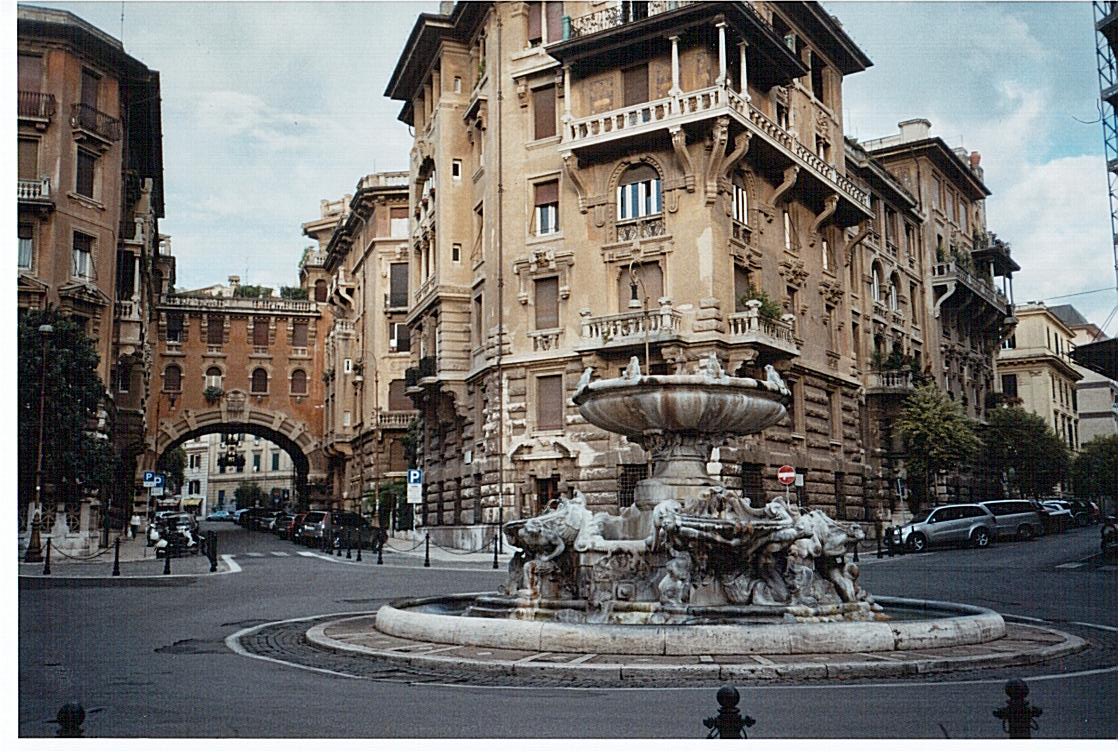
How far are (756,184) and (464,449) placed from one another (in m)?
10.9

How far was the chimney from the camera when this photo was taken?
35878 millimetres

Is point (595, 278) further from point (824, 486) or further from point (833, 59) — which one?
point (833, 59)

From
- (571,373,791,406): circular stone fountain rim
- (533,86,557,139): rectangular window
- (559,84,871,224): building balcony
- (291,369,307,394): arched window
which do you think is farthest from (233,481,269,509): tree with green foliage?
(571,373,791,406): circular stone fountain rim

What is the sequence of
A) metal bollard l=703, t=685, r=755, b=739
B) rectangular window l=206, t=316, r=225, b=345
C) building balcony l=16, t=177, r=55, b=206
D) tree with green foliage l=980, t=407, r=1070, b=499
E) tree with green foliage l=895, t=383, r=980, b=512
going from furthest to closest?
1. rectangular window l=206, t=316, r=225, b=345
2. tree with green foliage l=895, t=383, r=980, b=512
3. building balcony l=16, t=177, r=55, b=206
4. tree with green foliage l=980, t=407, r=1070, b=499
5. metal bollard l=703, t=685, r=755, b=739

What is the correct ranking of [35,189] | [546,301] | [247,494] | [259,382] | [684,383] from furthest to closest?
[247,494], [259,382], [546,301], [35,189], [684,383]

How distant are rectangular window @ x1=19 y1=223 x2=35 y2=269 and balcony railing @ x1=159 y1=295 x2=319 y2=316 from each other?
27728mm

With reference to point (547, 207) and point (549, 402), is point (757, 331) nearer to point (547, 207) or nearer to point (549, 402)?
point (549, 402)

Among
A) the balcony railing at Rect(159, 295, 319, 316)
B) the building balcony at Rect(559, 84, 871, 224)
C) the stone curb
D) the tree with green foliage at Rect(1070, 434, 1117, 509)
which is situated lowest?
the stone curb

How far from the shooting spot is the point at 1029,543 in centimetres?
2528

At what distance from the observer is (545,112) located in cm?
2942

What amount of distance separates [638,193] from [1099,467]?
18.3 meters

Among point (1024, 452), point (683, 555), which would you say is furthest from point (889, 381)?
point (683, 555)

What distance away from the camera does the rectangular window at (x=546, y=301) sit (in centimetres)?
2872

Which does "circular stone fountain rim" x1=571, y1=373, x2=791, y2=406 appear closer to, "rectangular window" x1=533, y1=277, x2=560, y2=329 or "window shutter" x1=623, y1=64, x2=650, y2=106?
"rectangular window" x1=533, y1=277, x2=560, y2=329
